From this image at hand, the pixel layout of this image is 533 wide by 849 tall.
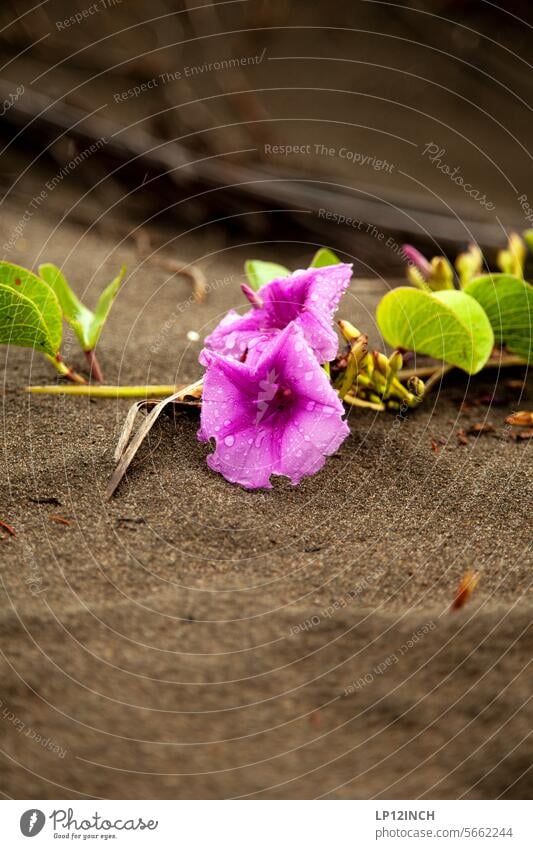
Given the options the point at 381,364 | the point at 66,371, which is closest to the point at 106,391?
the point at 66,371

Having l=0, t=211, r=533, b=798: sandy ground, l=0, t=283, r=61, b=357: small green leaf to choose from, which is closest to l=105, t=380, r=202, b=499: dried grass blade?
l=0, t=211, r=533, b=798: sandy ground

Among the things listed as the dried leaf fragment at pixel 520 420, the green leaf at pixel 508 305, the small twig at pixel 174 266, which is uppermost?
the small twig at pixel 174 266

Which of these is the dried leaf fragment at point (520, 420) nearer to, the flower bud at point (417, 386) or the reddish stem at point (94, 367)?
the flower bud at point (417, 386)

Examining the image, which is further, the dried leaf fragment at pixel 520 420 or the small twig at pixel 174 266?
the small twig at pixel 174 266

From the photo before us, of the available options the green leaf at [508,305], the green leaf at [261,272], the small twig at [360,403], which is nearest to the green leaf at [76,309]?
the green leaf at [261,272]

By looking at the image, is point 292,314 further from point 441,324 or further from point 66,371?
point 66,371

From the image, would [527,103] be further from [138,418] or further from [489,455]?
[138,418]
